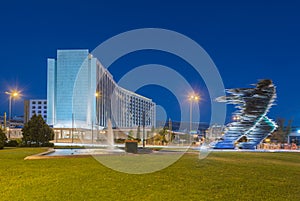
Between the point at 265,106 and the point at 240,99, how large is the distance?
2.24 m

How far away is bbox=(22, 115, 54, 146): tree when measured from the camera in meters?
27.2

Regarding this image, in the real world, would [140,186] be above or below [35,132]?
below

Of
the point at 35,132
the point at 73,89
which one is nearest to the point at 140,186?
the point at 35,132

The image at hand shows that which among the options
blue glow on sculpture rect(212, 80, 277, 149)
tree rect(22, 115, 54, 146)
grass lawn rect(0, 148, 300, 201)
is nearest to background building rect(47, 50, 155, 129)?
blue glow on sculpture rect(212, 80, 277, 149)

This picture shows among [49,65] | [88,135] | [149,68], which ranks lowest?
[88,135]

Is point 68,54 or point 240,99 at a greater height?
point 68,54

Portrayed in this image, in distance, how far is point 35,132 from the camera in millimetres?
27531

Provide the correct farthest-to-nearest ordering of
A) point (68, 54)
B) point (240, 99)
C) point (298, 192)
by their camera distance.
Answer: point (68, 54), point (240, 99), point (298, 192)

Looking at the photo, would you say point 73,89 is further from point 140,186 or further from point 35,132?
point 140,186

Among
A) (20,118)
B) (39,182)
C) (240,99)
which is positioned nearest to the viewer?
(39,182)

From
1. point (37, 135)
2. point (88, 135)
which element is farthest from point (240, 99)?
point (88, 135)

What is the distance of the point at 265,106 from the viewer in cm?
2903

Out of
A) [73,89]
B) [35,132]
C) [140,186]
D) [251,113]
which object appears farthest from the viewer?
[73,89]

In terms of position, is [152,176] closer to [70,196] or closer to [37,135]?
[70,196]
